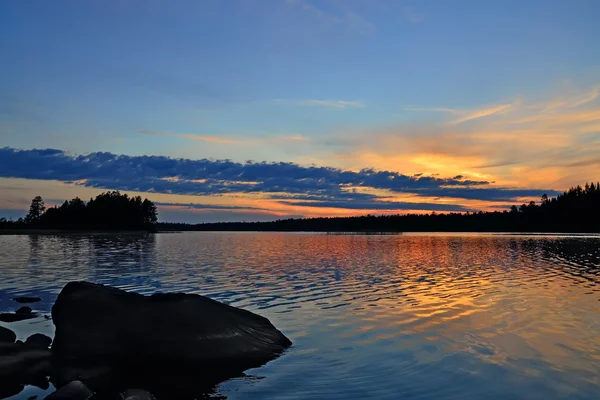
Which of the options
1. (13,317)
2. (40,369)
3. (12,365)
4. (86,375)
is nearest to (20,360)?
(12,365)

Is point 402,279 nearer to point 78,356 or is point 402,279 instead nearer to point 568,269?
point 568,269

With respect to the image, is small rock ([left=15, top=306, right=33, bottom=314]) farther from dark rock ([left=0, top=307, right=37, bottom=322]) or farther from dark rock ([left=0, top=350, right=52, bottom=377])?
dark rock ([left=0, top=350, right=52, bottom=377])

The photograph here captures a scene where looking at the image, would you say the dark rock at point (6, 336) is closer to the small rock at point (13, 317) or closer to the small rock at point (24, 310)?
the small rock at point (13, 317)

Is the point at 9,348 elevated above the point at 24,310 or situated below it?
above

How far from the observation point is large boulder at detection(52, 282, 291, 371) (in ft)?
40.0

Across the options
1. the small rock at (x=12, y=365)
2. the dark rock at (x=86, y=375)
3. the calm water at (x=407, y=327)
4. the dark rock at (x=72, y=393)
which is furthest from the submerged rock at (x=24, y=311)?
the dark rock at (x=72, y=393)

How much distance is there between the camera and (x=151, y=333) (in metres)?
12.5

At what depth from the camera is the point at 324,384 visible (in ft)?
35.8

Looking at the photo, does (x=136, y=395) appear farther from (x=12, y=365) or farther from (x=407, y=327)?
(x=407, y=327)

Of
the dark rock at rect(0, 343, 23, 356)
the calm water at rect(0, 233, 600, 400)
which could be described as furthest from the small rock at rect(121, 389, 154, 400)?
the dark rock at rect(0, 343, 23, 356)

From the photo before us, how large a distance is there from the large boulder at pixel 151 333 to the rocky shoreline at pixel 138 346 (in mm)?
26

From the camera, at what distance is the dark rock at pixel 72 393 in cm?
906

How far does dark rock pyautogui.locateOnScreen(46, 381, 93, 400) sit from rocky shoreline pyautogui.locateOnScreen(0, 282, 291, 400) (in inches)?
25.1

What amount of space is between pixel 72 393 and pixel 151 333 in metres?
3.33
